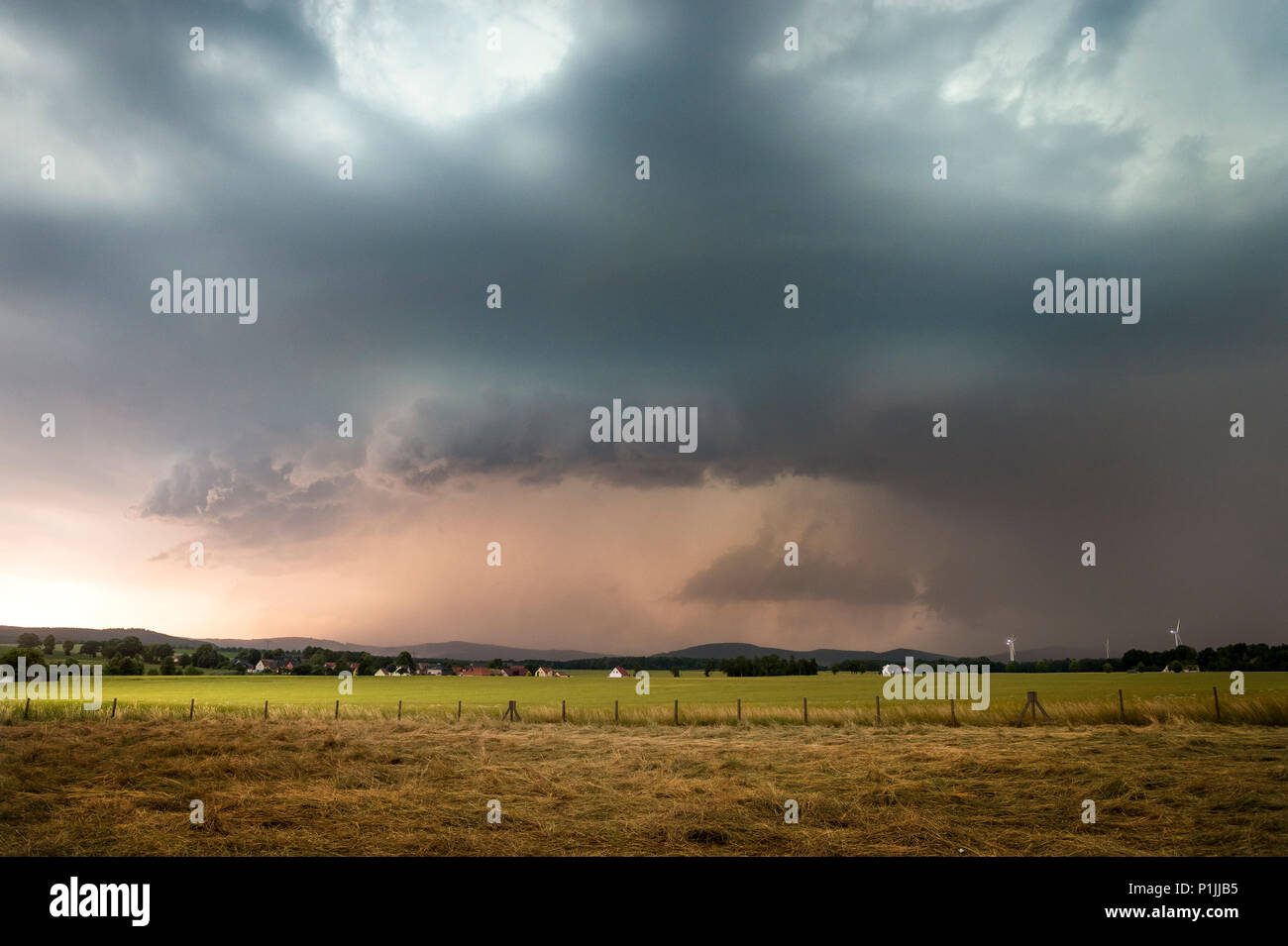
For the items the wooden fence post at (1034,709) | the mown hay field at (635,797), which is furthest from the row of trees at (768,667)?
the mown hay field at (635,797)

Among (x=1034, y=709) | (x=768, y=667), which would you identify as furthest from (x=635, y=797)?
(x=768, y=667)

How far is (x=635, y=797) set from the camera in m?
14.6

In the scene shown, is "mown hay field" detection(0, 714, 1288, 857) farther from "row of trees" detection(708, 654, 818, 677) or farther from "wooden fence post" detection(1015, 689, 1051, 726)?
"row of trees" detection(708, 654, 818, 677)

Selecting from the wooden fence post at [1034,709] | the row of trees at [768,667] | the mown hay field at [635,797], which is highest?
the mown hay field at [635,797]

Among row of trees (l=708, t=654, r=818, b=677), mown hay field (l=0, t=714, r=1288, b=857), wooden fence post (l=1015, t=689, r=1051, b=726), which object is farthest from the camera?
row of trees (l=708, t=654, r=818, b=677)

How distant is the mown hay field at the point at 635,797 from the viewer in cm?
1148

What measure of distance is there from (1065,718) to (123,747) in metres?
34.3

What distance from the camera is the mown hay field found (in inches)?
452

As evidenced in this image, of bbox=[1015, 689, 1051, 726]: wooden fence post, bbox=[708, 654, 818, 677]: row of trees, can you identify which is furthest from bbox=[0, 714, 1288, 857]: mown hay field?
bbox=[708, 654, 818, 677]: row of trees

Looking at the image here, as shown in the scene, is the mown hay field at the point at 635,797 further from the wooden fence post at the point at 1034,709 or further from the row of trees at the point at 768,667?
the row of trees at the point at 768,667

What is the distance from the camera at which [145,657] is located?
12388cm

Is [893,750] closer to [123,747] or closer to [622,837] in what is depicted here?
[622,837]
